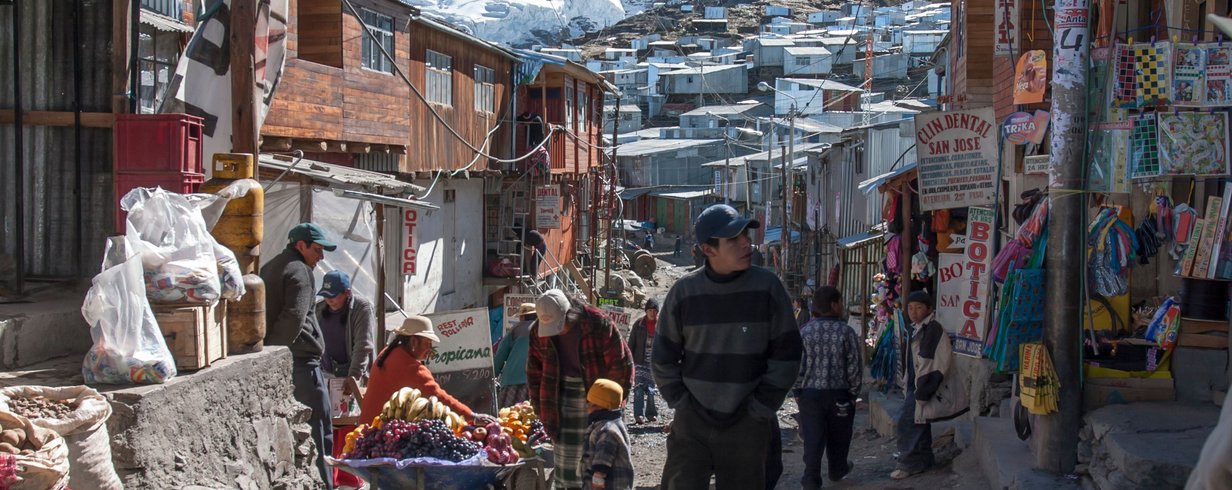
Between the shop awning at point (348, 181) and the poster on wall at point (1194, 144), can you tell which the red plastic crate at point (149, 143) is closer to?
the shop awning at point (348, 181)

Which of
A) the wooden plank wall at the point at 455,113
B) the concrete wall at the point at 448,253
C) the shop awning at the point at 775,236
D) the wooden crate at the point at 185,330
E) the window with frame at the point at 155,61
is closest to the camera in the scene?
the wooden crate at the point at 185,330

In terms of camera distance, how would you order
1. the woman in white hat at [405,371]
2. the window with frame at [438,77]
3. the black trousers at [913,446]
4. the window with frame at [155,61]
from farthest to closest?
the window with frame at [438,77] → the black trousers at [913,446] → the window with frame at [155,61] → the woman in white hat at [405,371]

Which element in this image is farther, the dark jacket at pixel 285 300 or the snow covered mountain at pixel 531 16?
the snow covered mountain at pixel 531 16

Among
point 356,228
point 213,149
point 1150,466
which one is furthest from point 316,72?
point 1150,466

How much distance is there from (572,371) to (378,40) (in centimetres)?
1091

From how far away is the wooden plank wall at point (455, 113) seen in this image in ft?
61.4

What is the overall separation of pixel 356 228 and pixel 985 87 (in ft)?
25.5

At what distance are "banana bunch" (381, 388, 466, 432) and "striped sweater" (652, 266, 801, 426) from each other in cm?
175

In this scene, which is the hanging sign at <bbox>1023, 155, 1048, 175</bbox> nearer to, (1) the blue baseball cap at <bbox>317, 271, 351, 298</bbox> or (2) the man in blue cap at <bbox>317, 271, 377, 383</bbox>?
(2) the man in blue cap at <bbox>317, 271, 377, 383</bbox>

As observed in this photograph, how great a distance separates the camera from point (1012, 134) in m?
9.06

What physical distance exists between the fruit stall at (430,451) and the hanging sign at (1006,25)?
6347mm

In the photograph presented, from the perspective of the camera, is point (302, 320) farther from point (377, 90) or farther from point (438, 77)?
point (438, 77)

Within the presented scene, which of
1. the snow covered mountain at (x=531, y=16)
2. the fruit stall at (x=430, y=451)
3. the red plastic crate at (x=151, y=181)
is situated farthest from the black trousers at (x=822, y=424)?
the snow covered mountain at (x=531, y=16)

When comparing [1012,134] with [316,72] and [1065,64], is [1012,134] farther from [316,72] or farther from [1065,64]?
[316,72]
